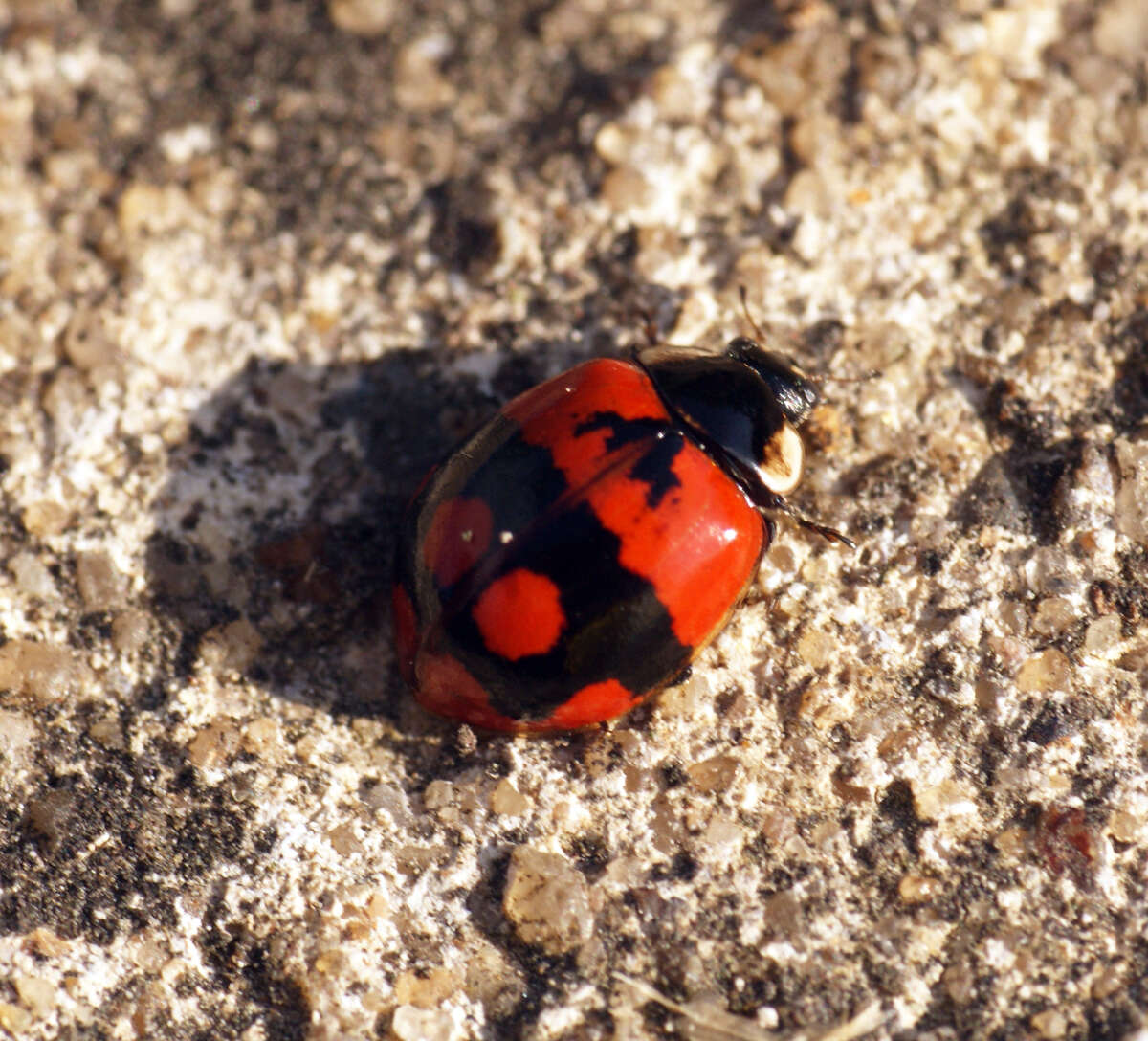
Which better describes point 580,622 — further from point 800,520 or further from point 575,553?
point 800,520

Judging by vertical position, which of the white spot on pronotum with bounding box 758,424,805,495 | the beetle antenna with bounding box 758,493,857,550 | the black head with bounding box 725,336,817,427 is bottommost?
the beetle antenna with bounding box 758,493,857,550

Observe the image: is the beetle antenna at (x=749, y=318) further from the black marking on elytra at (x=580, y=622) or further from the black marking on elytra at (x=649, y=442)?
the black marking on elytra at (x=580, y=622)

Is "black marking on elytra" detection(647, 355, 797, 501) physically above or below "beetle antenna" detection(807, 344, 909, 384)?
above

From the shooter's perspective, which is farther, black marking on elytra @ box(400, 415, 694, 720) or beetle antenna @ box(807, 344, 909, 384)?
beetle antenna @ box(807, 344, 909, 384)

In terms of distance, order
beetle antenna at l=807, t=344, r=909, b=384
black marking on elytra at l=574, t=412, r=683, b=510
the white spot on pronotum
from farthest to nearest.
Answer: beetle antenna at l=807, t=344, r=909, b=384, the white spot on pronotum, black marking on elytra at l=574, t=412, r=683, b=510

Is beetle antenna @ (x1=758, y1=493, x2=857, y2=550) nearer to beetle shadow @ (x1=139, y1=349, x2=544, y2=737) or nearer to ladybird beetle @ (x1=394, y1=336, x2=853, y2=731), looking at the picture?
ladybird beetle @ (x1=394, y1=336, x2=853, y2=731)

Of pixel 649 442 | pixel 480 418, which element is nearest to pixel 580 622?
pixel 649 442

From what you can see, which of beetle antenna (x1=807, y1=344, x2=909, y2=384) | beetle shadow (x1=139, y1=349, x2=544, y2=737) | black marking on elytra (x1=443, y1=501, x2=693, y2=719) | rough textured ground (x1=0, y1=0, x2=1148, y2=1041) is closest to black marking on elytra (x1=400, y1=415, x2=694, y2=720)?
black marking on elytra (x1=443, y1=501, x2=693, y2=719)
